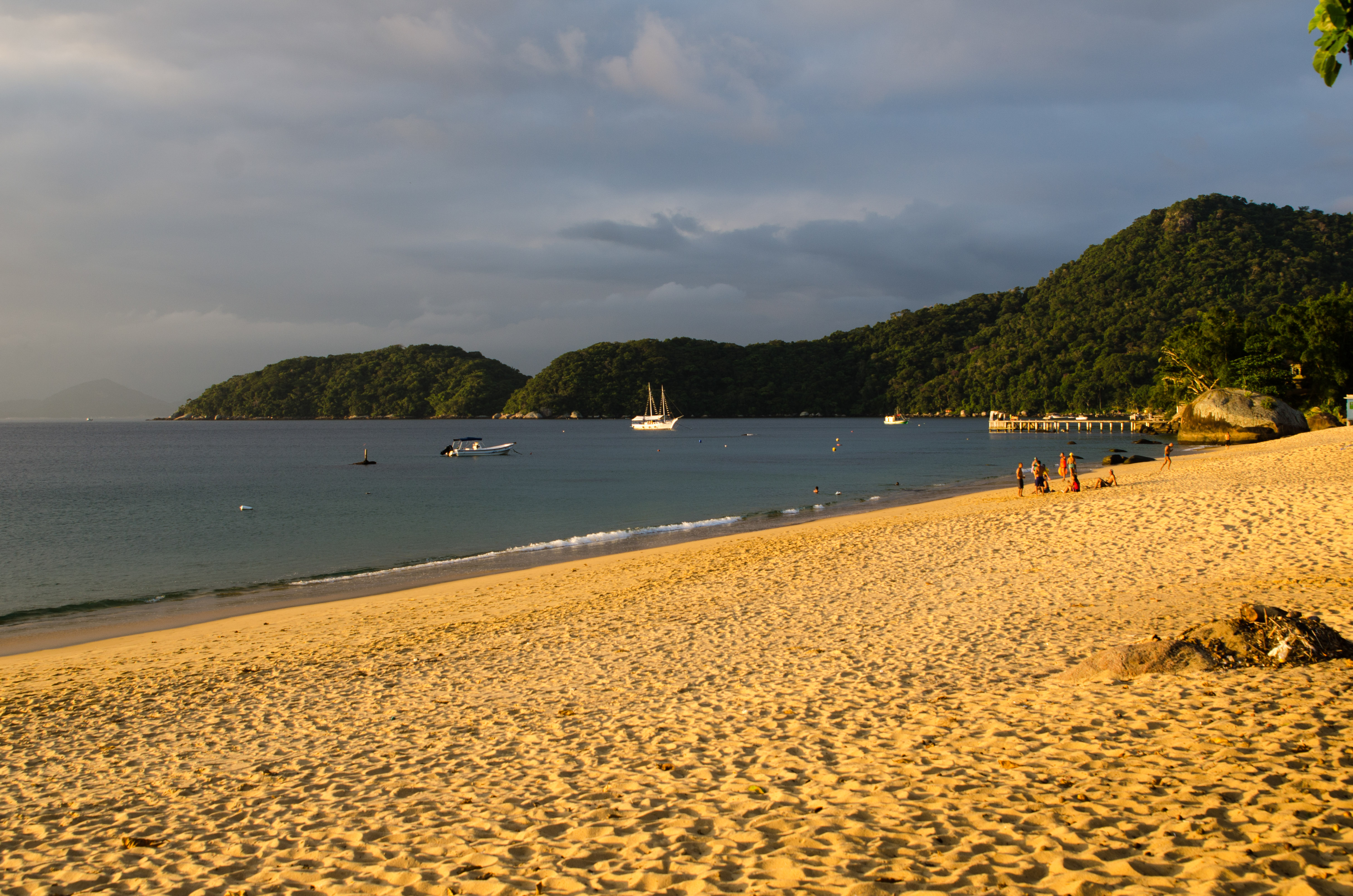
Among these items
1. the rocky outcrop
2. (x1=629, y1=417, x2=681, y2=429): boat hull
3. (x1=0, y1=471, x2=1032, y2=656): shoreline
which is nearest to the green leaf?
(x1=0, y1=471, x2=1032, y2=656): shoreline

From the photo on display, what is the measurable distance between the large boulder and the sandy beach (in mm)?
51698

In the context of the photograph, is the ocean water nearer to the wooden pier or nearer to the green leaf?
the wooden pier

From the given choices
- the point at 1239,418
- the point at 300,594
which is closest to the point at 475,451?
the point at 300,594

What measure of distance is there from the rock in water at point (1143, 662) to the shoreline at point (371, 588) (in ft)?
45.6

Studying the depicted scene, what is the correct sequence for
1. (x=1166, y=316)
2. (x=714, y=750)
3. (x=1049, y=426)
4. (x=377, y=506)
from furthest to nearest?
(x=1166, y=316) → (x=1049, y=426) → (x=377, y=506) → (x=714, y=750)

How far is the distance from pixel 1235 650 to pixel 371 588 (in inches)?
689

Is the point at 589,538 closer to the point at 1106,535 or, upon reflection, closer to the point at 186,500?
the point at 1106,535

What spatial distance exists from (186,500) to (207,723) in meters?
38.6

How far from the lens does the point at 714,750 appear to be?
22.0 feet

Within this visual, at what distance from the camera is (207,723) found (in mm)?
8500

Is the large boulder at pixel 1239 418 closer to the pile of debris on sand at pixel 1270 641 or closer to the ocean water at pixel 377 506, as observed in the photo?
the ocean water at pixel 377 506

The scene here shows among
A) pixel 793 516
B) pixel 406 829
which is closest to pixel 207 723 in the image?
pixel 406 829

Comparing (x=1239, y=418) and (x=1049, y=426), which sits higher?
(x=1239, y=418)

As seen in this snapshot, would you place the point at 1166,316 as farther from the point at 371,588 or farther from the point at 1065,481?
the point at 371,588
